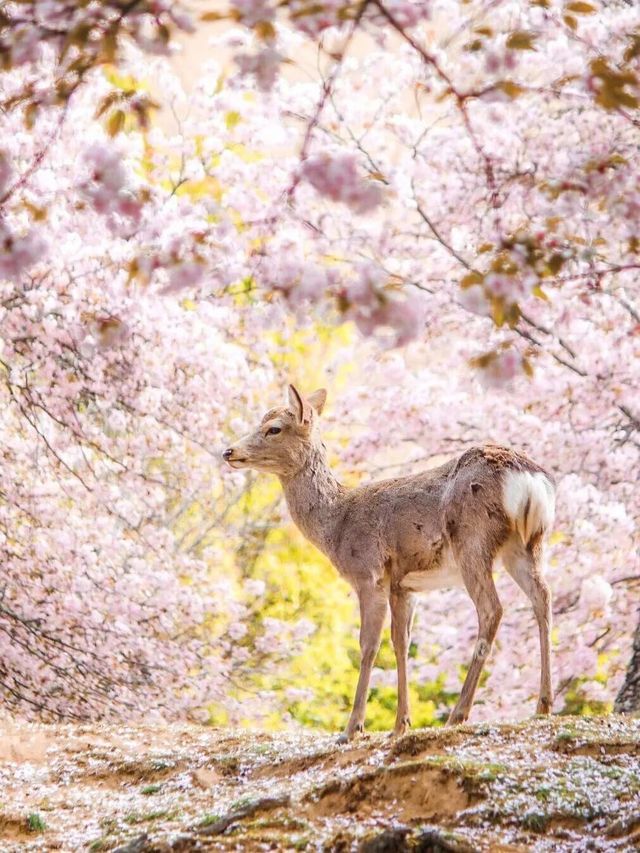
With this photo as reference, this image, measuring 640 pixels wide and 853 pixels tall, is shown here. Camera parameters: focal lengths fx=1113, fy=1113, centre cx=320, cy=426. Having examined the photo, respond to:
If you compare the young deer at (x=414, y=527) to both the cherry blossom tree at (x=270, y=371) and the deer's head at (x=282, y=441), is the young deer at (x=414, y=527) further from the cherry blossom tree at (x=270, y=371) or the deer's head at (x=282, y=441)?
the cherry blossom tree at (x=270, y=371)

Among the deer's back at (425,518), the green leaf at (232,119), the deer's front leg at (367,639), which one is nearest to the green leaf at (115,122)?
Answer: the deer's back at (425,518)

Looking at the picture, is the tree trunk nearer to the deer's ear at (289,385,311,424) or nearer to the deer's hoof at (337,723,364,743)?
the deer's hoof at (337,723,364,743)

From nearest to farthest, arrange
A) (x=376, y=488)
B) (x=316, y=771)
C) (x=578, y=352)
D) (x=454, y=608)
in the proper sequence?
(x=316, y=771)
(x=376, y=488)
(x=578, y=352)
(x=454, y=608)

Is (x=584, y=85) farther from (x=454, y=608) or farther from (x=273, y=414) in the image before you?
(x=454, y=608)

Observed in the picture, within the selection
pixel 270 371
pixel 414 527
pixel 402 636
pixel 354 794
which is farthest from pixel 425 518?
pixel 270 371

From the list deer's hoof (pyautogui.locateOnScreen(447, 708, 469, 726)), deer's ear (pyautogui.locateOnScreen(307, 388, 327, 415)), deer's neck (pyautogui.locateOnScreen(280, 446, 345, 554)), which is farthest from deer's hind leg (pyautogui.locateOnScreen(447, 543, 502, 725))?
deer's ear (pyautogui.locateOnScreen(307, 388, 327, 415))

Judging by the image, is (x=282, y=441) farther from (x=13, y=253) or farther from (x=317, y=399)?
(x=13, y=253)

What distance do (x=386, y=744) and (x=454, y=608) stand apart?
5696 mm

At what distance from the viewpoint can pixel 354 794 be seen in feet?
18.6

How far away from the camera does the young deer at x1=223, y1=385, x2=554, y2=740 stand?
6.69 meters

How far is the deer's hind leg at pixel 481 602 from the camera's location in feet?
21.7

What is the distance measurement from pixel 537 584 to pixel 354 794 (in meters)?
1.82

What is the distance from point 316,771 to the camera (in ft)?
21.0

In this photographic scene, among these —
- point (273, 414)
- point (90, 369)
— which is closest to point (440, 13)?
point (90, 369)
